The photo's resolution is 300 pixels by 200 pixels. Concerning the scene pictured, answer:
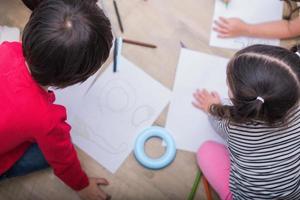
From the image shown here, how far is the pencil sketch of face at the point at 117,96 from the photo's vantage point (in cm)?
100

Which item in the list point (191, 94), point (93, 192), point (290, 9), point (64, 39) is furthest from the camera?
point (290, 9)

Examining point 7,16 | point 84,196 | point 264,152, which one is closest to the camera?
point 264,152

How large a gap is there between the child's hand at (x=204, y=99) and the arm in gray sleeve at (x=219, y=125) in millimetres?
29

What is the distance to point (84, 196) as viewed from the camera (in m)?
0.93

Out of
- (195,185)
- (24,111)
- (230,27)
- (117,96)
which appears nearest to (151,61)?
(117,96)

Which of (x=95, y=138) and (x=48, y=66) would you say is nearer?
(x=48, y=66)

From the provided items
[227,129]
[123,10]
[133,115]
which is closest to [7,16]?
[123,10]

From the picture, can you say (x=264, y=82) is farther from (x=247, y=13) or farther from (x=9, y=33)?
(x=9, y=33)

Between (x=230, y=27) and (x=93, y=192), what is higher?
(x=230, y=27)

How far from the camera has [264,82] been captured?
716 mm

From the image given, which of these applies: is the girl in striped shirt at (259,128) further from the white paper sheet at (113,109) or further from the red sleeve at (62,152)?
the red sleeve at (62,152)

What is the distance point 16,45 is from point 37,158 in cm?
30

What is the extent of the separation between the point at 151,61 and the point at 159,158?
10.4 inches

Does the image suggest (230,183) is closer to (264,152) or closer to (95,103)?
(264,152)
